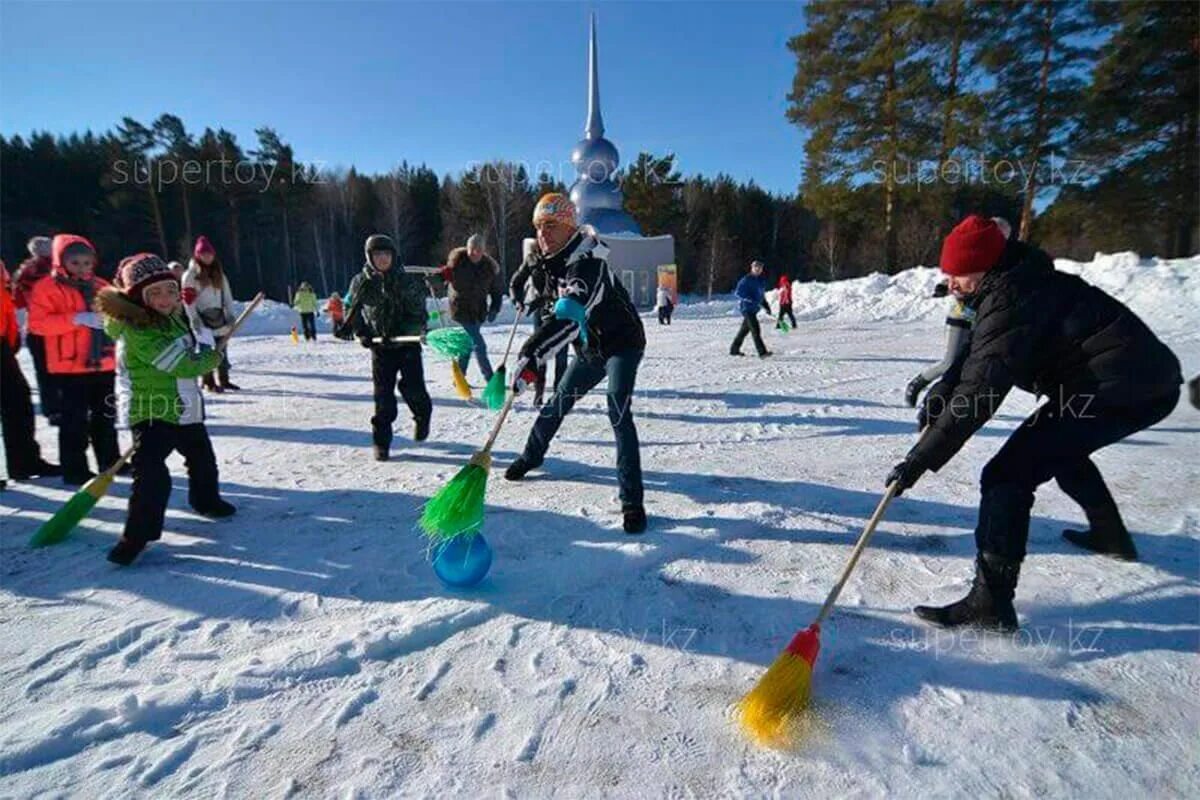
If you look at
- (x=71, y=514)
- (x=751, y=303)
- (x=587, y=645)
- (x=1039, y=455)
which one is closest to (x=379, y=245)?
(x=71, y=514)

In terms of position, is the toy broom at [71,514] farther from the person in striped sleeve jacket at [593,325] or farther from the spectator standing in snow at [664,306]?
the spectator standing in snow at [664,306]

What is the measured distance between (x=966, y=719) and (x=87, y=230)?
43.4 m

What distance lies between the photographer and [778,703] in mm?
2014

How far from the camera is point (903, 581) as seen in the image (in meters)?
2.95

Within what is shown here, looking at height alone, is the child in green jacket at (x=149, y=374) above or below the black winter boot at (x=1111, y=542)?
above

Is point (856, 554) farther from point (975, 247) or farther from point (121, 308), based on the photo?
point (121, 308)

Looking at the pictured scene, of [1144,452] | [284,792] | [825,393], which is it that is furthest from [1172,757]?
[825,393]

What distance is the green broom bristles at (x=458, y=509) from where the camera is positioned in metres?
2.86

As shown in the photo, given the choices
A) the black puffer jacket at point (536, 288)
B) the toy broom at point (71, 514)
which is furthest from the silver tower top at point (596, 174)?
the toy broom at point (71, 514)

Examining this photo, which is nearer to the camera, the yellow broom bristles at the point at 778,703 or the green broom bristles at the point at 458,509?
the yellow broom bristles at the point at 778,703

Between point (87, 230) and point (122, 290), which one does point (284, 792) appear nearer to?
point (122, 290)

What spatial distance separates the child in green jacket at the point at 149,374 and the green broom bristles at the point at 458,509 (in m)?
1.54

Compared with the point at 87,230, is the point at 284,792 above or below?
below

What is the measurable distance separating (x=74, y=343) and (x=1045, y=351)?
5593mm
